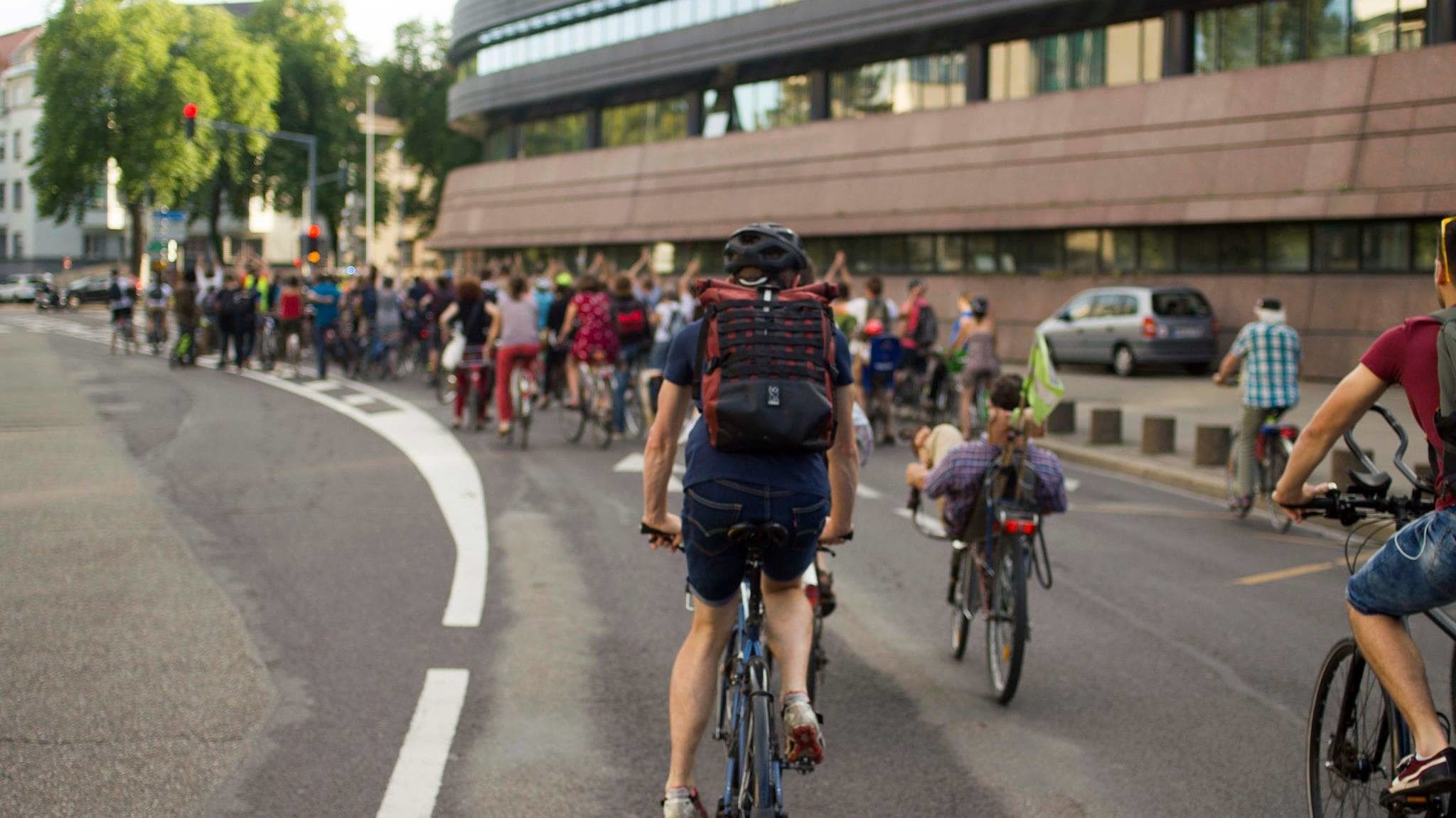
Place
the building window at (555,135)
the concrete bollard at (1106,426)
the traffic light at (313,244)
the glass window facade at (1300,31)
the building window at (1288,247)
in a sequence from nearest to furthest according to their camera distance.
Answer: the concrete bollard at (1106,426) < the glass window facade at (1300,31) < the building window at (1288,247) < the traffic light at (313,244) < the building window at (555,135)

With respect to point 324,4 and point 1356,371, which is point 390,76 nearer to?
point 324,4

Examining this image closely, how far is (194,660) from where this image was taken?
6.81 meters

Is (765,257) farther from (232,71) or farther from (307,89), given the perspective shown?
(307,89)

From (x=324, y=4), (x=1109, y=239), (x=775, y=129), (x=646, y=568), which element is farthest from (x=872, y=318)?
(x=324, y=4)

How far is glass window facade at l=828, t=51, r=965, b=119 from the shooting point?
36344 mm

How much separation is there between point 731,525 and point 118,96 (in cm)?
6798

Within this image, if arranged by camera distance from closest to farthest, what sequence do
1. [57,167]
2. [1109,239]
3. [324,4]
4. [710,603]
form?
[710,603], [1109,239], [57,167], [324,4]

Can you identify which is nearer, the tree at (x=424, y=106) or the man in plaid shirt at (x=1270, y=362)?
the man in plaid shirt at (x=1270, y=362)

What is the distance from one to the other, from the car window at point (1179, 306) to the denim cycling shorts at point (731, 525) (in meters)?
25.0

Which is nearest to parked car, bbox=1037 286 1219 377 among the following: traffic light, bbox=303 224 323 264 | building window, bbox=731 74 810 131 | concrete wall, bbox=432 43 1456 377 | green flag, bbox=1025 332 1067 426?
concrete wall, bbox=432 43 1456 377

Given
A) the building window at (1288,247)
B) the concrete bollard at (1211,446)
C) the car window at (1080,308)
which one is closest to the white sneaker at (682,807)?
the concrete bollard at (1211,446)

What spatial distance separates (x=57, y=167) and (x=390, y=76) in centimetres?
1638

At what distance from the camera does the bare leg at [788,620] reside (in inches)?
173

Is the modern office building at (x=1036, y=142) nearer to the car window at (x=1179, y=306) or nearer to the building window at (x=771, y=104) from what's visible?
the building window at (x=771, y=104)
